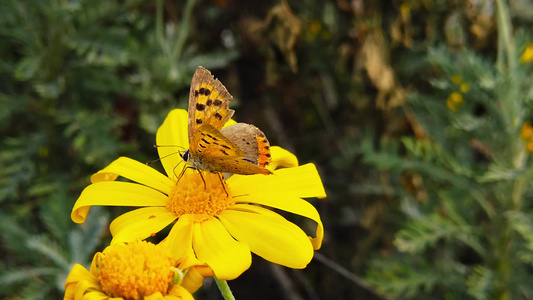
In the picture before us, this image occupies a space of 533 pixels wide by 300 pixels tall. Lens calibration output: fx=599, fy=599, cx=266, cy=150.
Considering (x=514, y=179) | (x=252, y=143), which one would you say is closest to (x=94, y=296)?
(x=252, y=143)

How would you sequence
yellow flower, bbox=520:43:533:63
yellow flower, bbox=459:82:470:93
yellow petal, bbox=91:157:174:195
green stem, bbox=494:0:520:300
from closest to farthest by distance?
1. yellow petal, bbox=91:157:174:195
2. green stem, bbox=494:0:520:300
3. yellow flower, bbox=459:82:470:93
4. yellow flower, bbox=520:43:533:63

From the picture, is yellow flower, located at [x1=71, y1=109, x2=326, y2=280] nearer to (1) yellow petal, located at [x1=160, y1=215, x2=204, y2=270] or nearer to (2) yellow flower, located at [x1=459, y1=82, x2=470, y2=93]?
(1) yellow petal, located at [x1=160, y1=215, x2=204, y2=270]

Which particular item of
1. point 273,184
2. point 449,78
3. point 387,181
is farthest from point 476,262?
point 273,184

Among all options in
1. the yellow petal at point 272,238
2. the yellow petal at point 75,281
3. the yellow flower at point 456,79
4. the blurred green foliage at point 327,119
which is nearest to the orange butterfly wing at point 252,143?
the yellow petal at point 272,238

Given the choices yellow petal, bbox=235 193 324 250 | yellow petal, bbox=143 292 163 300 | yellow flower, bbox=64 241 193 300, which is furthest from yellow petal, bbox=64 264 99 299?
yellow petal, bbox=235 193 324 250

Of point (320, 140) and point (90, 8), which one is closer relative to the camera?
point (90, 8)

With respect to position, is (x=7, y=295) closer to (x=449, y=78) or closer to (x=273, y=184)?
(x=273, y=184)
